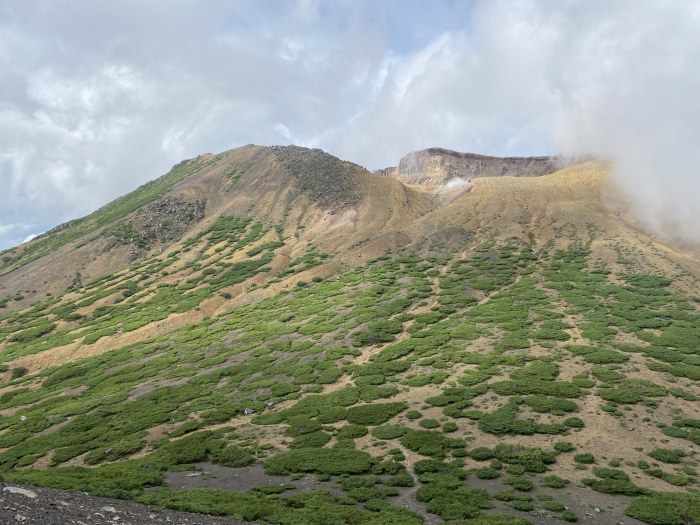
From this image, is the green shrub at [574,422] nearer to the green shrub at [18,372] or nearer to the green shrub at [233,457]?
the green shrub at [233,457]

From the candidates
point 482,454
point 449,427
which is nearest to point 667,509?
point 482,454

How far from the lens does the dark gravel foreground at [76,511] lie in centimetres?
1812

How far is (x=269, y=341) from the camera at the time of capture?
66250 millimetres

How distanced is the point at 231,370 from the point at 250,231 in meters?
69.9

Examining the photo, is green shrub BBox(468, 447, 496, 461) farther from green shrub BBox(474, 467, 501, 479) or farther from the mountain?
green shrub BBox(474, 467, 501, 479)

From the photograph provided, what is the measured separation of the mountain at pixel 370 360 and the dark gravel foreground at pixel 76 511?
1779 mm

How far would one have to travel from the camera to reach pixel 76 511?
789 inches

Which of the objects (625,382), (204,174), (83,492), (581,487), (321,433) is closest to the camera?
(83,492)

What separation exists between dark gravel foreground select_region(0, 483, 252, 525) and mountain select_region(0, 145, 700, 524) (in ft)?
5.84

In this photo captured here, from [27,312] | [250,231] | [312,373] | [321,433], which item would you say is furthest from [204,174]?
[321,433]

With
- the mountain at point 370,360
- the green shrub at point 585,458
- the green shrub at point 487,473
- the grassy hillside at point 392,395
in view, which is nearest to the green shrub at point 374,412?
the grassy hillside at point 392,395

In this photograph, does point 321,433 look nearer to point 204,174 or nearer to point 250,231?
point 250,231

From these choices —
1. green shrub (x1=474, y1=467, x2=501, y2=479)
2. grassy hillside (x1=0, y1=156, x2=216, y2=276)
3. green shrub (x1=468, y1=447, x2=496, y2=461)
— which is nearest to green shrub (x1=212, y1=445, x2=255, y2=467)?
green shrub (x1=468, y1=447, x2=496, y2=461)

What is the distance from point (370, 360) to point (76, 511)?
127ft
